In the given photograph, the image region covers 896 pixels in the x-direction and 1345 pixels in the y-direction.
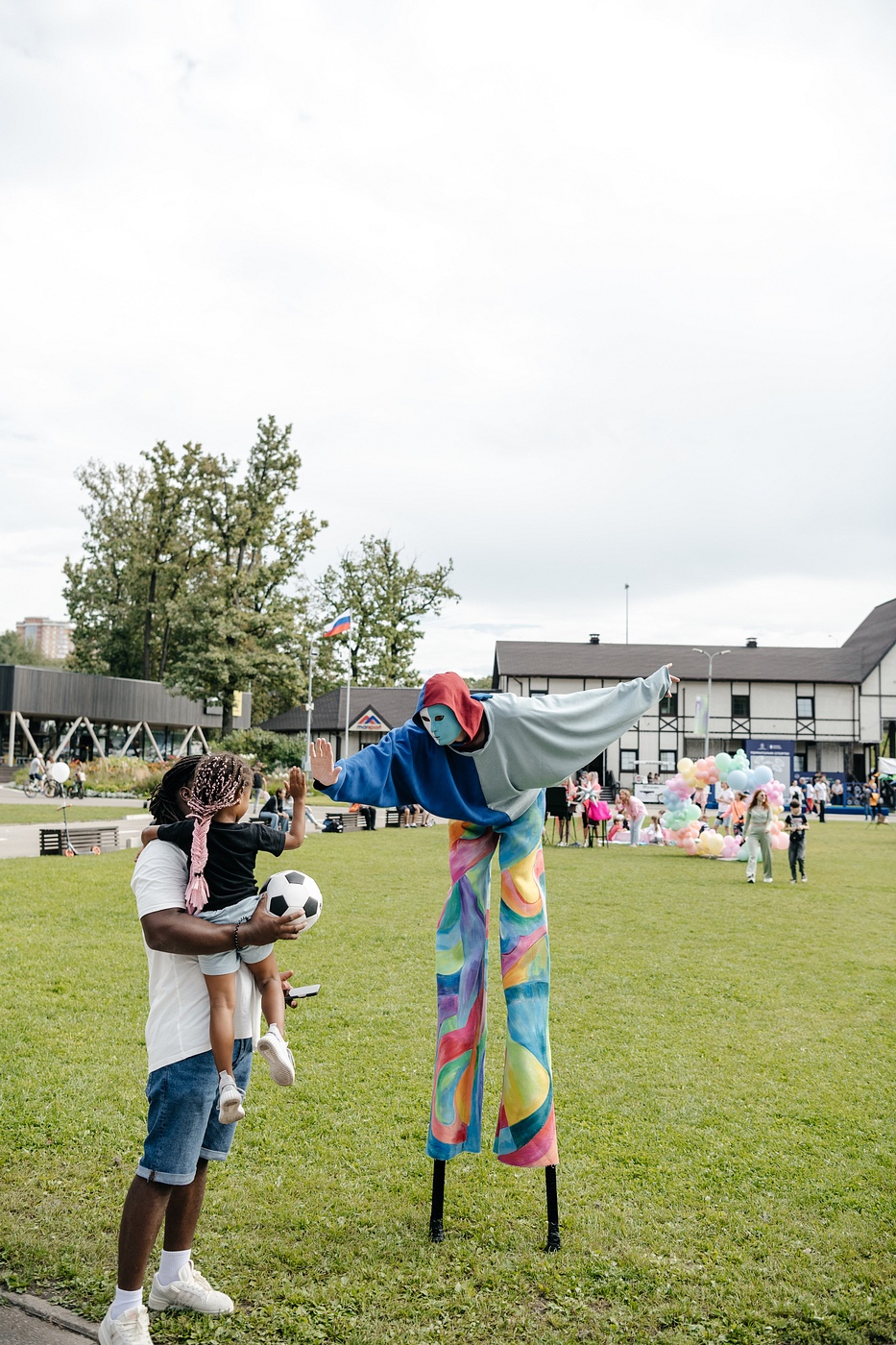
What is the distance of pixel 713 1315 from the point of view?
152 inches

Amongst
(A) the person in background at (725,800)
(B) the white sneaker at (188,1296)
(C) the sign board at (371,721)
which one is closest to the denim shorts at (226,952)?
(B) the white sneaker at (188,1296)

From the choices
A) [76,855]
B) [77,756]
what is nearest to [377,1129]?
[76,855]

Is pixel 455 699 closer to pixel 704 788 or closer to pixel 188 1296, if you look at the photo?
pixel 188 1296

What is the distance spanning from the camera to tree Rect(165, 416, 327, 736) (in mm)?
41125

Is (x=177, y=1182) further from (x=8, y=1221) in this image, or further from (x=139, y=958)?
(x=139, y=958)

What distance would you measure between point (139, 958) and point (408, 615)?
173ft

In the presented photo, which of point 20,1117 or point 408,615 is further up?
point 408,615

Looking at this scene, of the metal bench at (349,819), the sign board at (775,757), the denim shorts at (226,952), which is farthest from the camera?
the sign board at (775,757)

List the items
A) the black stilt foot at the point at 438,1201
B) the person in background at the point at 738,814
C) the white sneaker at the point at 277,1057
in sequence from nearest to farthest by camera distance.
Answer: the white sneaker at the point at 277,1057, the black stilt foot at the point at 438,1201, the person in background at the point at 738,814

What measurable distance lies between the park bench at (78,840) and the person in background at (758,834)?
40.8 ft

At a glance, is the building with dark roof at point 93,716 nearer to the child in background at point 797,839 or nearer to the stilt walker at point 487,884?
the child in background at point 797,839

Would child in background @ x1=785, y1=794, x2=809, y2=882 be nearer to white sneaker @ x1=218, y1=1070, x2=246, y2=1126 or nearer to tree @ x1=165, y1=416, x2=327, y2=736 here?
white sneaker @ x1=218, y1=1070, x2=246, y2=1126

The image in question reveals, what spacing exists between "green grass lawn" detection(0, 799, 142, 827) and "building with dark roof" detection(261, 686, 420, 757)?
21657 mm

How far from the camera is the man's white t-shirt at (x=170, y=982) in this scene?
136 inches
